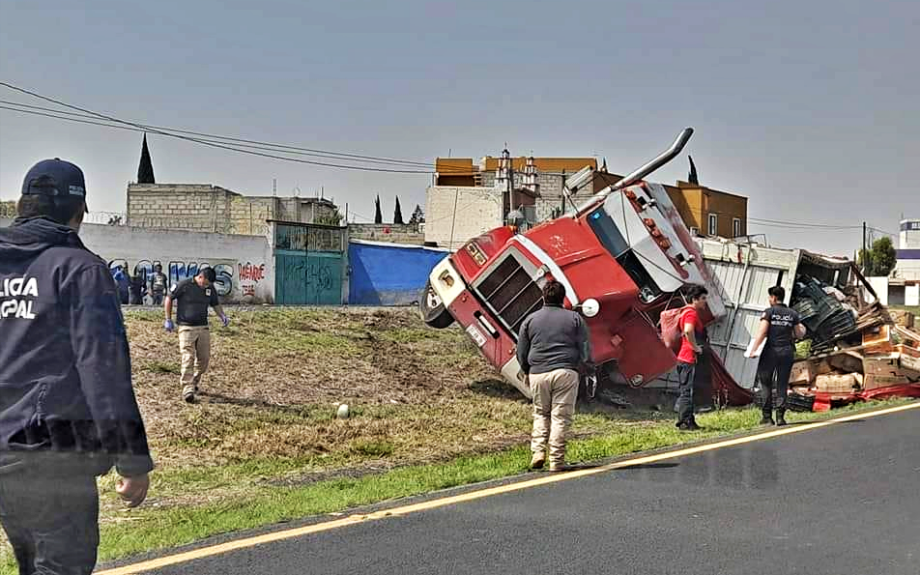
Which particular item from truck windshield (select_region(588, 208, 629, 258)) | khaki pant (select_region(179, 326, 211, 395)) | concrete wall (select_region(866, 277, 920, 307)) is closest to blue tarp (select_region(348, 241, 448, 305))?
truck windshield (select_region(588, 208, 629, 258))

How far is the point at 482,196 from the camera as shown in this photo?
155 feet

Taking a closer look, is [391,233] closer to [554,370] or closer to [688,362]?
[688,362]

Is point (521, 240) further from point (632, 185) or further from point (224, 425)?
point (224, 425)

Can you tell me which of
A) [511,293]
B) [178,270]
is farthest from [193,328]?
[178,270]

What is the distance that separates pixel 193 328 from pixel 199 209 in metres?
36.8

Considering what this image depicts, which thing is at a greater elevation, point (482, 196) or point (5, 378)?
point (482, 196)

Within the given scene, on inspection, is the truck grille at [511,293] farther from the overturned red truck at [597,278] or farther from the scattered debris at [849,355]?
the scattered debris at [849,355]

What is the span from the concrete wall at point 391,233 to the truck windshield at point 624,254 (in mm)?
33514

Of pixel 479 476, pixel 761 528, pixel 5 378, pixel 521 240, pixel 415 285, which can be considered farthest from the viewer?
pixel 415 285

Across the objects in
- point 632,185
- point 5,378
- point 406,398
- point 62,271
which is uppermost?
point 632,185

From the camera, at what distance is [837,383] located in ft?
50.9

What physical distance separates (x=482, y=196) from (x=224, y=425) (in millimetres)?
36677

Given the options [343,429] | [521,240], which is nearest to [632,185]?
[521,240]

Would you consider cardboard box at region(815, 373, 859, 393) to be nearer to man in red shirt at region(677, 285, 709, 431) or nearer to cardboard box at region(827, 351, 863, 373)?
cardboard box at region(827, 351, 863, 373)
